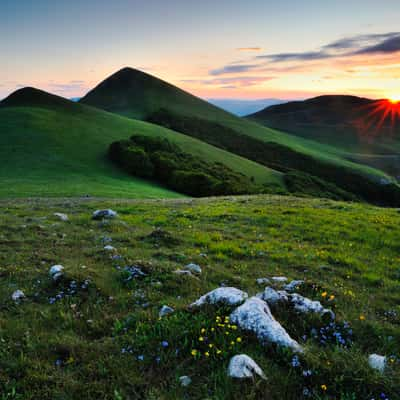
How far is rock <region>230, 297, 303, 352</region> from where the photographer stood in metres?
5.22

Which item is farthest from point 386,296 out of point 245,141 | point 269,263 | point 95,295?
point 245,141

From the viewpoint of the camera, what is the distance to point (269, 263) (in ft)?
34.2

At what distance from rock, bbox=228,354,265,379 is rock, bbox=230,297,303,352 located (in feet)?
2.13

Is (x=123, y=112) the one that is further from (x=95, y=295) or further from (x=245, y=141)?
(x=95, y=295)

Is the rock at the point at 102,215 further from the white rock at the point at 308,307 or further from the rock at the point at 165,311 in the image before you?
the white rock at the point at 308,307

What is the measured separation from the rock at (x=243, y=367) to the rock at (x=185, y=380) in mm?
623

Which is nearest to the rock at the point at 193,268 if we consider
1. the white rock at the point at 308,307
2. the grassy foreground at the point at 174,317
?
the grassy foreground at the point at 174,317

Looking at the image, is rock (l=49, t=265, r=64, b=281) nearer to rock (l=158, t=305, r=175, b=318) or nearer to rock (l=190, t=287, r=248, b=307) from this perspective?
rock (l=158, t=305, r=175, b=318)

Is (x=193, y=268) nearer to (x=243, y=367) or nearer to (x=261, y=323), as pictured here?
(x=261, y=323)

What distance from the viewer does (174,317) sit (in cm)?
591

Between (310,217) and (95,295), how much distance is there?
13815mm

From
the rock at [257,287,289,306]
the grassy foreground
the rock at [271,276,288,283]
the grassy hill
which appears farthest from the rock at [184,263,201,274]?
the grassy hill

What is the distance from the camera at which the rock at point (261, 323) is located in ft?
17.1

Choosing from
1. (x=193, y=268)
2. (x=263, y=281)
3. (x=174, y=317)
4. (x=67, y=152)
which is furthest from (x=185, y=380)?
(x=67, y=152)
